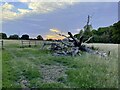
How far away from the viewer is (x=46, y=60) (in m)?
5.21

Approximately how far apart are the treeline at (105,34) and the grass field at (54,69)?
152 mm

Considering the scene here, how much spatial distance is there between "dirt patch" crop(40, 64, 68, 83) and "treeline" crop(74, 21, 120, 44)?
2.91 feet

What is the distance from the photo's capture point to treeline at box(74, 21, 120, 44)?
507cm

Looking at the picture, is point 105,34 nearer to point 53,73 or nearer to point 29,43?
point 53,73

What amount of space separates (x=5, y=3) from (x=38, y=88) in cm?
207

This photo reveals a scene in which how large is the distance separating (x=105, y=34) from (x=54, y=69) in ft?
4.82

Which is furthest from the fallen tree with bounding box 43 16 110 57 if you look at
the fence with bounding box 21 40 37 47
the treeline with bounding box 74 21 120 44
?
the fence with bounding box 21 40 37 47

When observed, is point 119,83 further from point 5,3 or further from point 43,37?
point 5,3

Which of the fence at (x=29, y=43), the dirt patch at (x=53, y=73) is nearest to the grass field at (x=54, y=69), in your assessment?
the dirt patch at (x=53, y=73)

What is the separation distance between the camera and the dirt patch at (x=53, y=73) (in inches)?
189

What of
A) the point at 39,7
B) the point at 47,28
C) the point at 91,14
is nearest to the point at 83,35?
the point at 91,14

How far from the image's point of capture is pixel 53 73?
4992 mm

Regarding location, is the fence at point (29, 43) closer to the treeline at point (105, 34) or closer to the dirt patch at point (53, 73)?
the dirt patch at point (53, 73)

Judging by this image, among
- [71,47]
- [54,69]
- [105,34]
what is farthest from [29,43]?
[105,34]
